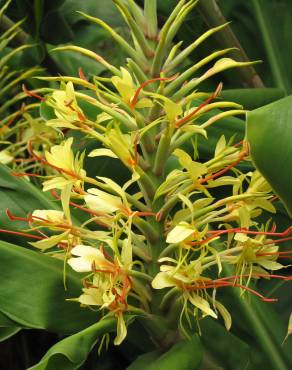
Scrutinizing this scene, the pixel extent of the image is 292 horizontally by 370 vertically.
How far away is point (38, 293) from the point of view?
1.08 m

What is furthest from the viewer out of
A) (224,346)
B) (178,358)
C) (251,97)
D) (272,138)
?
(251,97)

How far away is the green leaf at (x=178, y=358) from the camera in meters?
1.05

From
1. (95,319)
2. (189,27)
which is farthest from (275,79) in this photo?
(95,319)

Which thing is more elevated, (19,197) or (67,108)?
(67,108)

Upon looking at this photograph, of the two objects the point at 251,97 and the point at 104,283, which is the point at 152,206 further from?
the point at 251,97

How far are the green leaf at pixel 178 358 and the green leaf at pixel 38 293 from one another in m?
0.10

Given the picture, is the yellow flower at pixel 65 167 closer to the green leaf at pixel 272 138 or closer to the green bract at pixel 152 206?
the green bract at pixel 152 206

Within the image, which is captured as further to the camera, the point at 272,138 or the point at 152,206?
the point at 152,206

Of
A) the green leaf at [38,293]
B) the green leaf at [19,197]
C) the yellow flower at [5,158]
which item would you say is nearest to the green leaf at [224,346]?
the green leaf at [38,293]

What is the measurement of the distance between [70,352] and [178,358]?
0.18 meters

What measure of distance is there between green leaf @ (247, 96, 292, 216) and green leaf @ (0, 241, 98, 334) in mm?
348

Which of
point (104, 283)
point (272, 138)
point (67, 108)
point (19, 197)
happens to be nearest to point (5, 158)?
point (19, 197)

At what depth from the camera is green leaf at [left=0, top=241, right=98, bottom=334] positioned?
1057mm

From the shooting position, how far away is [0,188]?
4.35 feet
